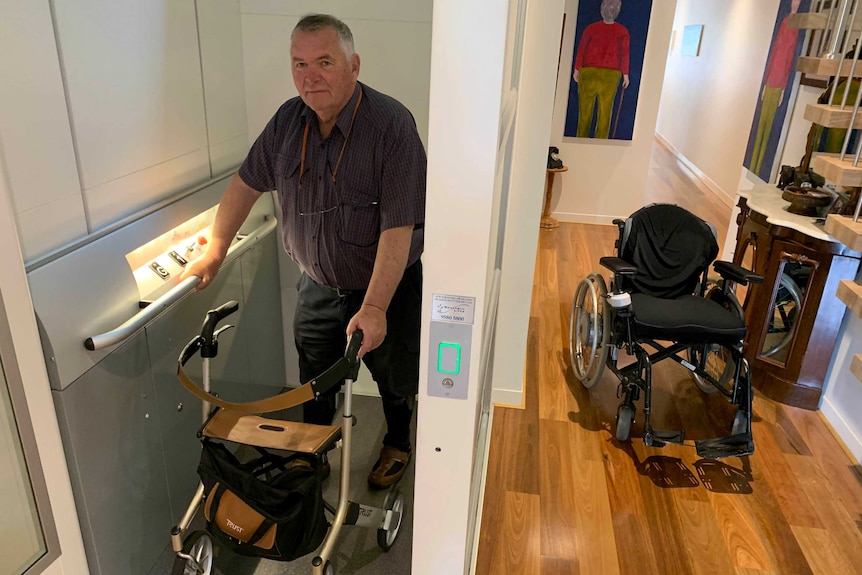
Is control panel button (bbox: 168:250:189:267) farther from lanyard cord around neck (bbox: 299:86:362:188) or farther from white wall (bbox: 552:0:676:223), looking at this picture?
white wall (bbox: 552:0:676:223)

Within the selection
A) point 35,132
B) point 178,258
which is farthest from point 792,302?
point 35,132

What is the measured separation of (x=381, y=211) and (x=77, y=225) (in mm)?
774

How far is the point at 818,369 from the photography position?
9.88 ft

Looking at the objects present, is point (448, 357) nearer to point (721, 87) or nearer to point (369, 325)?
point (369, 325)

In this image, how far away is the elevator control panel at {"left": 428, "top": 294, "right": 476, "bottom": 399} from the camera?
112 cm

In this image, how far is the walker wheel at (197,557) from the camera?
1815 millimetres

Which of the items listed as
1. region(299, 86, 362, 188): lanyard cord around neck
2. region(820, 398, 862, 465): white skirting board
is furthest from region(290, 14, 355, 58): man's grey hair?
region(820, 398, 862, 465): white skirting board

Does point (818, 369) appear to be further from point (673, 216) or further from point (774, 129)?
point (774, 129)

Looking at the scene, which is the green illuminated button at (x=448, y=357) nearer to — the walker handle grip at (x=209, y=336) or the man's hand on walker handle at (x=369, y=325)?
the man's hand on walker handle at (x=369, y=325)

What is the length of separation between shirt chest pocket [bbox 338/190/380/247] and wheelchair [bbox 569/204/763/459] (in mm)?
1165

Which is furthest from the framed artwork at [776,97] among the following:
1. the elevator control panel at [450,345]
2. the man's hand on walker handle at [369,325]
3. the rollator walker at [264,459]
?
the elevator control panel at [450,345]

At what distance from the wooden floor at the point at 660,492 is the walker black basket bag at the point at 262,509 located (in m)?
0.69

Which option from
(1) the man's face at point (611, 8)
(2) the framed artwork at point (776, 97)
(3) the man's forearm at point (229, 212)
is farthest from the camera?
(1) the man's face at point (611, 8)

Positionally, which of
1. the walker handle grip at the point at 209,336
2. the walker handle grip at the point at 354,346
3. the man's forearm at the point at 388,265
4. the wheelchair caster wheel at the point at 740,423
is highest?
the man's forearm at the point at 388,265
